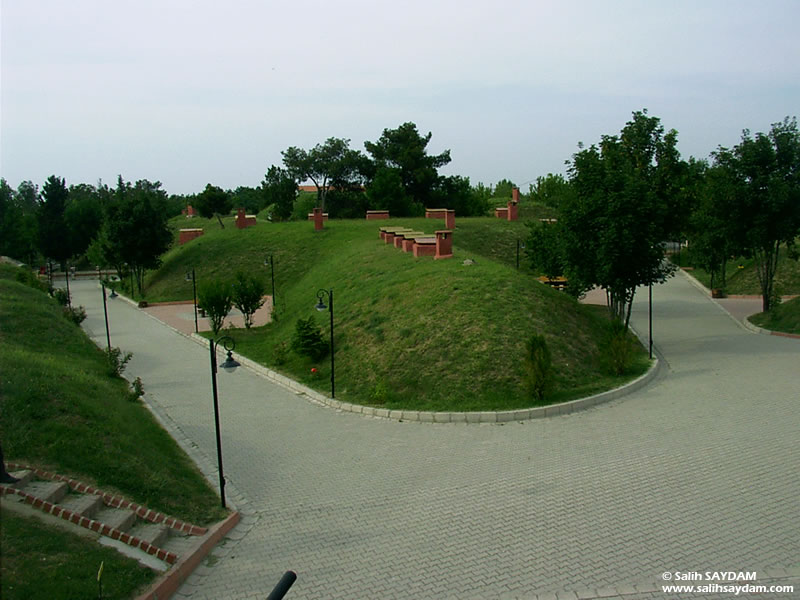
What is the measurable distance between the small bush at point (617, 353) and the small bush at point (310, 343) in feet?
24.4

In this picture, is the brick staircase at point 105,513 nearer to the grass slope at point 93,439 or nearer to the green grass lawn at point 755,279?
the grass slope at point 93,439

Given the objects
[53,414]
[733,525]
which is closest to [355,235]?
[53,414]

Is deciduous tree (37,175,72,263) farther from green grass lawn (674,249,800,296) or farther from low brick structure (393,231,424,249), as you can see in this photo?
green grass lawn (674,249,800,296)

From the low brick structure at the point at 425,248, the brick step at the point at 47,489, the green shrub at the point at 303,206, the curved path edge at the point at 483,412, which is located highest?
the green shrub at the point at 303,206

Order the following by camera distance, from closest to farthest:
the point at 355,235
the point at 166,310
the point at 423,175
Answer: the point at 166,310, the point at 355,235, the point at 423,175

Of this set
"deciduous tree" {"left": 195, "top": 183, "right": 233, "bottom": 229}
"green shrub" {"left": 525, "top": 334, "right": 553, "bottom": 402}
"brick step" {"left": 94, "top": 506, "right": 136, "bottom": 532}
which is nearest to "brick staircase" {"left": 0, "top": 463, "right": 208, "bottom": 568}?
"brick step" {"left": 94, "top": 506, "right": 136, "bottom": 532}

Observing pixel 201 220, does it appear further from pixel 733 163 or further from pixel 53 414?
pixel 53 414

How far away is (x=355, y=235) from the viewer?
121 feet

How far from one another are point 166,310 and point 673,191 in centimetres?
2389

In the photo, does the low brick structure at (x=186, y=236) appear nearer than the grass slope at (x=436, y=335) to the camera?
No

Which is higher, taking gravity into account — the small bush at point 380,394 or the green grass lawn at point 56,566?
the green grass lawn at point 56,566

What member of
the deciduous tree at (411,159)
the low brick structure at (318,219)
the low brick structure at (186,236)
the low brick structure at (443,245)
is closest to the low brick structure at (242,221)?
the low brick structure at (186,236)

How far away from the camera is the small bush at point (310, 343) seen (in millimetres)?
17641

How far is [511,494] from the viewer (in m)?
9.59
